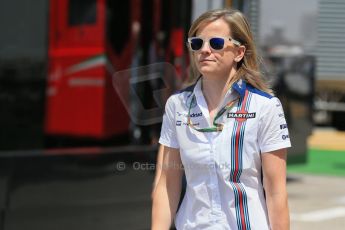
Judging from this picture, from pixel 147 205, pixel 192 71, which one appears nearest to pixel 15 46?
pixel 147 205

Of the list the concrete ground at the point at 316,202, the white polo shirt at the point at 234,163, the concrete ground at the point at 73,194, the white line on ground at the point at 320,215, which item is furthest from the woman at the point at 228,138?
the white line on ground at the point at 320,215

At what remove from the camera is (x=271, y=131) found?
2.55 m

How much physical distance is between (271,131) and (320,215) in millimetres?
6114

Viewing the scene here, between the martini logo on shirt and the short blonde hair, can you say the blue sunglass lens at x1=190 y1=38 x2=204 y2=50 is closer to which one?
the short blonde hair

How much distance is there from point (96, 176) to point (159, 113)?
74 centimetres

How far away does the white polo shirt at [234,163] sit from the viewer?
2.55 meters

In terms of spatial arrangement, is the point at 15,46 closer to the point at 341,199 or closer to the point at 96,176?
the point at 96,176

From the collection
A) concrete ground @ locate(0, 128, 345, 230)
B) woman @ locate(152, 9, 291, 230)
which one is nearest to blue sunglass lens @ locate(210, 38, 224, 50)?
woman @ locate(152, 9, 291, 230)

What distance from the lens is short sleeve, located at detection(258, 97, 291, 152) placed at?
8.37ft

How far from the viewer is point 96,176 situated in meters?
5.64

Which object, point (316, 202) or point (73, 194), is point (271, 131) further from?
point (316, 202)

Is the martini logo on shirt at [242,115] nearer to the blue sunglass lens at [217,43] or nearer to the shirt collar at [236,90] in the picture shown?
the shirt collar at [236,90]

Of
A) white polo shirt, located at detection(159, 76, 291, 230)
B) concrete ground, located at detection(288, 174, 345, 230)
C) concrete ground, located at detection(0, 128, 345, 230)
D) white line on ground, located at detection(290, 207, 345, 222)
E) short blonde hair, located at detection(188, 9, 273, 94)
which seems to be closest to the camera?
white polo shirt, located at detection(159, 76, 291, 230)

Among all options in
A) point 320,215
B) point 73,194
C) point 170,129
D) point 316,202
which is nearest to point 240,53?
point 170,129
